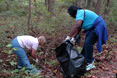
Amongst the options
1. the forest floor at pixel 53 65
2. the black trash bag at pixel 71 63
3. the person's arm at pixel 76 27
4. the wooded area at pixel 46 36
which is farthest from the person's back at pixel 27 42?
the person's arm at pixel 76 27

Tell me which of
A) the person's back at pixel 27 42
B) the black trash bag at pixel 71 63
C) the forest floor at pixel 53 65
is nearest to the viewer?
the black trash bag at pixel 71 63

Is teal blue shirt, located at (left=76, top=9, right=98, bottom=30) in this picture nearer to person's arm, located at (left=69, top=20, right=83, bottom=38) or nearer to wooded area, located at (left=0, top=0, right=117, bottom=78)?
person's arm, located at (left=69, top=20, right=83, bottom=38)

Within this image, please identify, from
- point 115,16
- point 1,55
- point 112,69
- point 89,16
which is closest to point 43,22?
point 1,55

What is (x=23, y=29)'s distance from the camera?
478 centimetres

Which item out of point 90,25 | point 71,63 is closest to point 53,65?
point 71,63

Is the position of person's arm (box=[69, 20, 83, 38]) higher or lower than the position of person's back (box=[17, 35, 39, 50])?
higher

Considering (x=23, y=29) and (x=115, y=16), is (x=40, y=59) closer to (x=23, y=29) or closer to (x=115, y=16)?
(x=23, y=29)

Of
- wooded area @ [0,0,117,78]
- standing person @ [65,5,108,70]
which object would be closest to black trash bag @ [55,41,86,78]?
wooded area @ [0,0,117,78]

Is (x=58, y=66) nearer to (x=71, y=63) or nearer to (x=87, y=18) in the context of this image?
(x=71, y=63)

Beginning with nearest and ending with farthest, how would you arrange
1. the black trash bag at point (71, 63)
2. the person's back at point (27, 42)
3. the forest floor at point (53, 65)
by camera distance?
1. the black trash bag at point (71, 63)
2. the person's back at point (27, 42)
3. the forest floor at point (53, 65)

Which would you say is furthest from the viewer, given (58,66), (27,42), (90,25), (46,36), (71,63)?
(46,36)

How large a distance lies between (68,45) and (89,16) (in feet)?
3.17

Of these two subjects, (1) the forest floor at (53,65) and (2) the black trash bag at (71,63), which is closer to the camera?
(2) the black trash bag at (71,63)

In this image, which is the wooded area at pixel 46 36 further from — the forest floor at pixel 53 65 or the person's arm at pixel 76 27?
the person's arm at pixel 76 27
